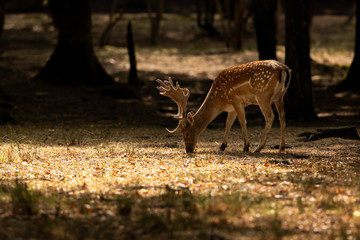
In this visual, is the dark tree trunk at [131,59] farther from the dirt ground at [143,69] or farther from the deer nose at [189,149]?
the deer nose at [189,149]

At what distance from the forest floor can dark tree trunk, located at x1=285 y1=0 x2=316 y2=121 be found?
0.53m

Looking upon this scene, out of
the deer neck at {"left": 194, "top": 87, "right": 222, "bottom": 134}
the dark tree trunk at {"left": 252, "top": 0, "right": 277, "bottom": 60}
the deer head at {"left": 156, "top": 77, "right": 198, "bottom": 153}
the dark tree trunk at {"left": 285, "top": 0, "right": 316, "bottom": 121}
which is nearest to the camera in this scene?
the deer head at {"left": 156, "top": 77, "right": 198, "bottom": 153}

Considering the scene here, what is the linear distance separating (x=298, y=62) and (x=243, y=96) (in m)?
4.35

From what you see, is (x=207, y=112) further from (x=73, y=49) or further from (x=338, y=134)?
(x=73, y=49)

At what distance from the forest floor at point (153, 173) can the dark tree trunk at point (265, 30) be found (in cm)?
208

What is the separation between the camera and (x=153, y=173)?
26.9 ft

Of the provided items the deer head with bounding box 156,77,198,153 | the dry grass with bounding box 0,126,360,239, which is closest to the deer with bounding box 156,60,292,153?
the deer head with bounding box 156,77,198,153

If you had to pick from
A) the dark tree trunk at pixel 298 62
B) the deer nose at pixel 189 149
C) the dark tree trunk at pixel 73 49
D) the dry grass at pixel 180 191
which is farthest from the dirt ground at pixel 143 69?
the dry grass at pixel 180 191

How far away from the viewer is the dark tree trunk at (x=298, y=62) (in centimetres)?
1430

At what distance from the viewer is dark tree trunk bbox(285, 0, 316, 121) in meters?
14.3

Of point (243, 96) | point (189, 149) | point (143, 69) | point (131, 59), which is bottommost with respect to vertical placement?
point (143, 69)

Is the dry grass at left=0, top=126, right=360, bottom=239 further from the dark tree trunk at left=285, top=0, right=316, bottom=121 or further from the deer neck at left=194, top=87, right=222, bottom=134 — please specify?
the dark tree trunk at left=285, top=0, right=316, bottom=121

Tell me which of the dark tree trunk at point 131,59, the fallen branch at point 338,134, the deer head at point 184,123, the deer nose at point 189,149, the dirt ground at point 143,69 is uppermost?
the deer head at point 184,123

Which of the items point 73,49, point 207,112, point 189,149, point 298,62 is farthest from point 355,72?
point 189,149
